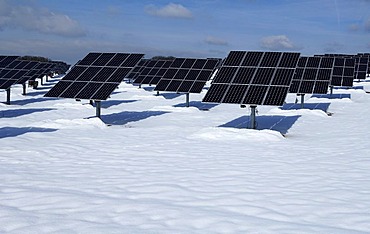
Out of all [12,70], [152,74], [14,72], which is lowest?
[14,72]

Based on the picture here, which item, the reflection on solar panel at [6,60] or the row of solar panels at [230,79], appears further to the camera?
the reflection on solar panel at [6,60]

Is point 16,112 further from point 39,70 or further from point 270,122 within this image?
point 39,70

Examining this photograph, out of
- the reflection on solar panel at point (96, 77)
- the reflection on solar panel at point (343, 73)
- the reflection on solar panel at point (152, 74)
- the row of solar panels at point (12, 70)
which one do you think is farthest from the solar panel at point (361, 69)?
the reflection on solar panel at point (96, 77)

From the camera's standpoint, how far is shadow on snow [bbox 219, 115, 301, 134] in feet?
58.6

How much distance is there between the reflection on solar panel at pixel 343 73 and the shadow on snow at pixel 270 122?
13508 millimetres

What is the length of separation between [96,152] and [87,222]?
5736 millimetres

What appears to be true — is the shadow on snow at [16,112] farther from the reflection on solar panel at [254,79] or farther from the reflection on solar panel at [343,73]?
the reflection on solar panel at [343,73]

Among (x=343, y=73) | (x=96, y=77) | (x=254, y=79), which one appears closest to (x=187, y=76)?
(x=96, y=77)

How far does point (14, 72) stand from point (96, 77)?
1152cm

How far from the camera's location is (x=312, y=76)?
86.0 feet

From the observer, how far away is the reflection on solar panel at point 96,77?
1809 cm

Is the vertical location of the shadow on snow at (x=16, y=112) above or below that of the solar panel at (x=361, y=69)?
below

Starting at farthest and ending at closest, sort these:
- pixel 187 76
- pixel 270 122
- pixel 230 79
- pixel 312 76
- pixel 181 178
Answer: pixel 187 76, pixel 312 76, pixel 270 122, pixel 230 79, pixel 181 178

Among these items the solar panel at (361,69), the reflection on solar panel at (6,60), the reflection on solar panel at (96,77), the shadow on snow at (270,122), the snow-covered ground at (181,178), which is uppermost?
the solar panel at (361,69)
